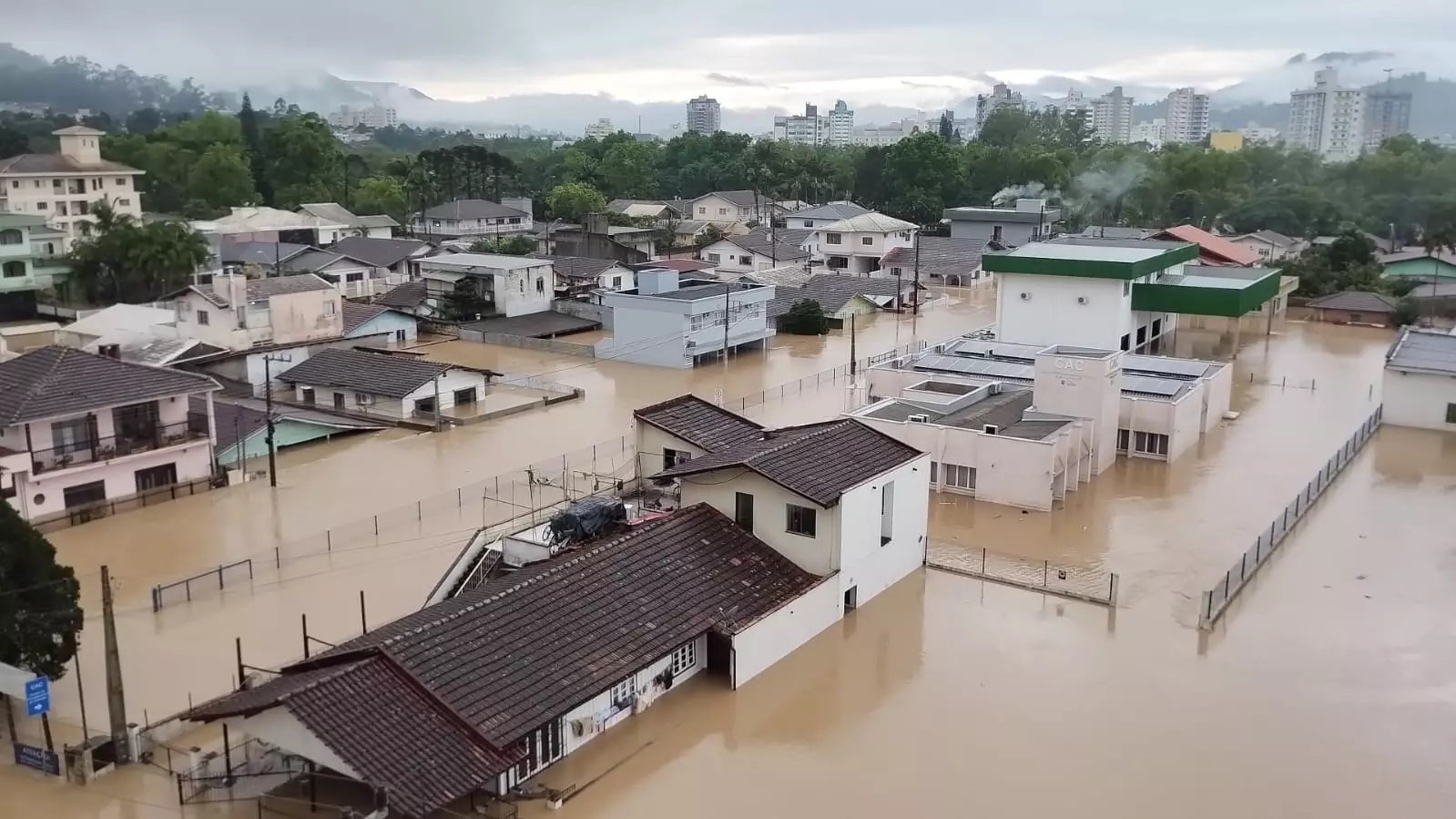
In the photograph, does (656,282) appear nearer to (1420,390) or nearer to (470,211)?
(1420,390)

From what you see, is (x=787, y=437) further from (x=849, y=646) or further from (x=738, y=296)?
(x=738, y=296)

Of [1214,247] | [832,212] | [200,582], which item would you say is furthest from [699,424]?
[832,212]

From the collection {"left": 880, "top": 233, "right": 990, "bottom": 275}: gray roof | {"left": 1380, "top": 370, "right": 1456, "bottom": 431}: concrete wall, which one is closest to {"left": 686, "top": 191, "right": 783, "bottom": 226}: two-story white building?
{"left": 880, "top": 233, "right": 990, "bottom": 275}: gray roof

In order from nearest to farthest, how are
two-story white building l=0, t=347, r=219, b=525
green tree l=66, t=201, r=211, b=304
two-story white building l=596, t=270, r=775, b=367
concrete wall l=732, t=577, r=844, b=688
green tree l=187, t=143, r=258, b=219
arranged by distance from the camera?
concrete wall l=732, t=577, r=844, b=688 < two-story white building l=0, t=347, r=219, b=525 < two-story white building l=596, t=270, r=775, b=367 < green tree l=66, t=201, r=211, b=304 < green tree l=187, t=143, r=258, b=219

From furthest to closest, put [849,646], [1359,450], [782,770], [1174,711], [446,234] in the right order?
1. [446,234]
2. [1359,450]
3. [849,646]
4. [1174,711]
5. [782,770]

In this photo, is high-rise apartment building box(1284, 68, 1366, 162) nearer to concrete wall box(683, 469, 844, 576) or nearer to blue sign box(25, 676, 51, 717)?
concrete wall box(683, 469, 844, 576)

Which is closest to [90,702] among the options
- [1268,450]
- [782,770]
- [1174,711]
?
[782,770]

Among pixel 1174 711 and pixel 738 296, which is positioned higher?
pixel 738 296

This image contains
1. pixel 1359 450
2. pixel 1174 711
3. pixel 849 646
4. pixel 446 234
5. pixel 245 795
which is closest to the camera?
pixel 245 795
